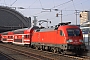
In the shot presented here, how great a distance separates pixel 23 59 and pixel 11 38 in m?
35.7

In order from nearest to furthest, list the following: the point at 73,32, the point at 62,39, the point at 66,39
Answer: the point at 66,39 < the point at 73,32 < the point at 62,39

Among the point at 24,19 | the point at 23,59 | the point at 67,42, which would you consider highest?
the point at 24,19

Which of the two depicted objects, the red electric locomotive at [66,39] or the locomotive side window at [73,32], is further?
the locomotive side window at [73,32]

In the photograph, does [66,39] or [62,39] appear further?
[62,39]

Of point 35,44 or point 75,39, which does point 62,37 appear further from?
point 35,44

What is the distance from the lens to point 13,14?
126 metres

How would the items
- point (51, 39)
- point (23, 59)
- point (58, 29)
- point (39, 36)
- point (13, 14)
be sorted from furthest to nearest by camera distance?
point (13, 14), point (39, 36), point (51, 39), point (58, 29), point (23, 59)

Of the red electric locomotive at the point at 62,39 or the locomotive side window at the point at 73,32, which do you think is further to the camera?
the locomotive side window at the point at 73,32

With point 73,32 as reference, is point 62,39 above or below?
below

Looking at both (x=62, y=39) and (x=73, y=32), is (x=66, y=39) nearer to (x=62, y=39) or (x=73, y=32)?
(x=62, y=39)

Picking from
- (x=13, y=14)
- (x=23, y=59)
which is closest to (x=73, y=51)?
(x=23, y=59)

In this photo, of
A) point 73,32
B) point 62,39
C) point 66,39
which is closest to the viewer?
point 66,39

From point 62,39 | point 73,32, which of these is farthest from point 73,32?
point 62,39

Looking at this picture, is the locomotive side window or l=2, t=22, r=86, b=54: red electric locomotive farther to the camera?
the locomotive side window
